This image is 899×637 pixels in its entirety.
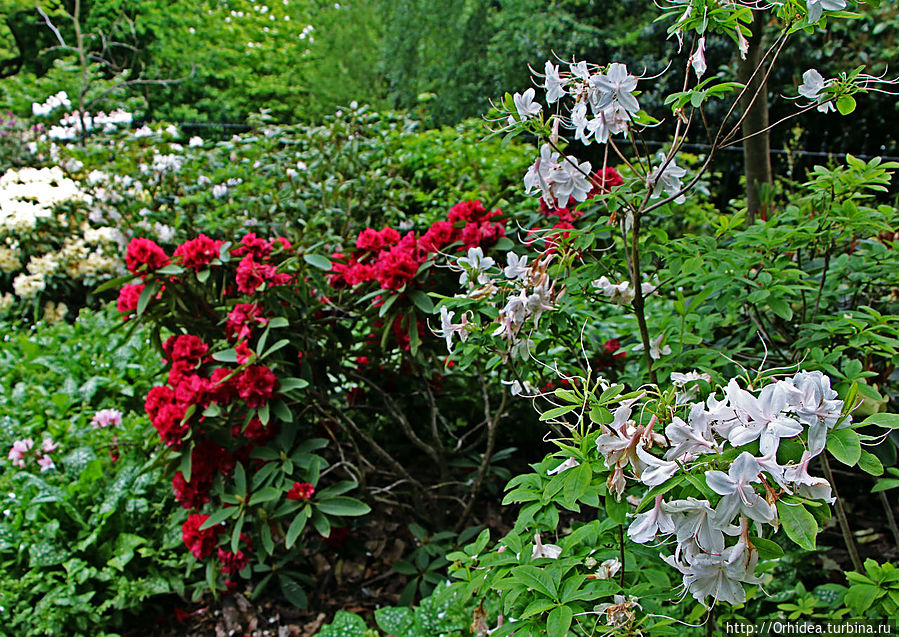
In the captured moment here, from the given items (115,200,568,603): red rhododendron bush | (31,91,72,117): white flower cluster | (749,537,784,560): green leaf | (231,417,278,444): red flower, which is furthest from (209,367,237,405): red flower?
(31,91,72,117): white flower cluster

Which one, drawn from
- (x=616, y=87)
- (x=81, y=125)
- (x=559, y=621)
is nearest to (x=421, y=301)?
(x=616, y=87)

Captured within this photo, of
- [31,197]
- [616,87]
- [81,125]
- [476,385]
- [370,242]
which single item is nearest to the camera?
[616,87]

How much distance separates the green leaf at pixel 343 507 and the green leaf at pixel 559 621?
933 millimetres

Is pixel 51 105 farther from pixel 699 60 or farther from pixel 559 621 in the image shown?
pixel 559 621

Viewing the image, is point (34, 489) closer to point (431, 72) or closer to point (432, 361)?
point (432, 361)

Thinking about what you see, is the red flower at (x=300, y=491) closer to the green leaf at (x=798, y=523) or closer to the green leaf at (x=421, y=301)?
the green leaf at (x=421, y=301)

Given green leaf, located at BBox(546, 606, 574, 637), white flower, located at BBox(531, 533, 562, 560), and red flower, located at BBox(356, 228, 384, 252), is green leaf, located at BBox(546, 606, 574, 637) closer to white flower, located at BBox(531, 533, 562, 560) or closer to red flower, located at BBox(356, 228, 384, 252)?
white flower, located at BBox(531, 533, 562, 560)

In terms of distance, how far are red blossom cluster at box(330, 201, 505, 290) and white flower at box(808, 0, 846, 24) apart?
1.02 metres

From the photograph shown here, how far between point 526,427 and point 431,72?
6.57 m

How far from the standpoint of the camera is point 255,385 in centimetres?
175

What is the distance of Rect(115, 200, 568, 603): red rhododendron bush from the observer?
1.75 meters

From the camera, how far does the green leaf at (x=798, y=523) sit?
64 centimetres

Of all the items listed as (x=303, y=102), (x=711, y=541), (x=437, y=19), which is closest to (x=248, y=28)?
(x=303, y=102)

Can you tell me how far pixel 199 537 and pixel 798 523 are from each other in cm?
163
